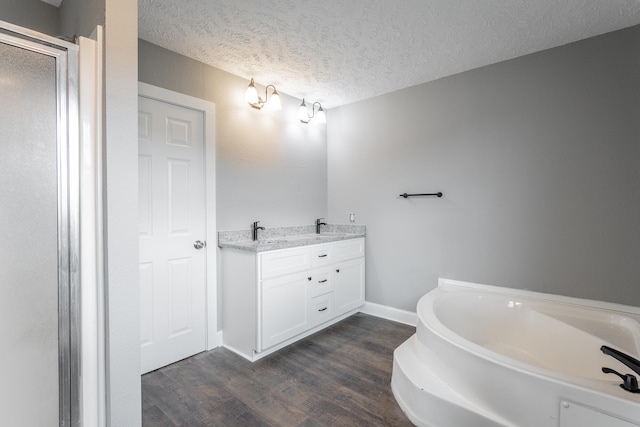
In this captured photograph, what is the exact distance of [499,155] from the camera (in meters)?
2.55

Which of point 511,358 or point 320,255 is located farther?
point 320,255

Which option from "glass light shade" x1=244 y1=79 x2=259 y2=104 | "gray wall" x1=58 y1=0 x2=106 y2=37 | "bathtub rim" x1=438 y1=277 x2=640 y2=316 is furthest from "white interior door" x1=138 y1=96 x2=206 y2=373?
"bathtub rim" x1=438 y1=277 x2=640 y2=316

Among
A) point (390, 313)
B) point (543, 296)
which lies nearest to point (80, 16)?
point (390, 313)

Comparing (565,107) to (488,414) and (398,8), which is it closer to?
(398,8)

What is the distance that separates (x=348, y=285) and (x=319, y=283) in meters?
0.48

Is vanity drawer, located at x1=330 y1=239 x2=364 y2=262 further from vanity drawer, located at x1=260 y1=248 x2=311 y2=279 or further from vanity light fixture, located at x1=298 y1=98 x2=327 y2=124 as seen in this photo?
vanity light fixture, located at x1=298 y1=98 x2=327 y2=124

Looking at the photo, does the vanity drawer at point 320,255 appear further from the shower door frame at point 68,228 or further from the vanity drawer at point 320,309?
the shower door frame at point 68,228

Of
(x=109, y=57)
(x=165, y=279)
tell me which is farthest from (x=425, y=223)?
(x=109, y=57)

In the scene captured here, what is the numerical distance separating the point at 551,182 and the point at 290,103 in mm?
2533

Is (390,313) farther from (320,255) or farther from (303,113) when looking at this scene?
(303,113)

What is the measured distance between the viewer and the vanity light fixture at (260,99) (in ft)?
8.84

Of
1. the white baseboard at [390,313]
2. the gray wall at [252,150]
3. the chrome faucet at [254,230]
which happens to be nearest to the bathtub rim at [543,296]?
the white baseboard at [390,313]

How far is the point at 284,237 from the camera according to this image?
3.16 metres

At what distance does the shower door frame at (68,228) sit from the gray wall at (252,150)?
107cm
